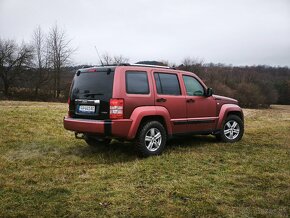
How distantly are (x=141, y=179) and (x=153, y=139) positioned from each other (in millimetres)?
1788

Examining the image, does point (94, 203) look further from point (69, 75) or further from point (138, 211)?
point (69, 75)

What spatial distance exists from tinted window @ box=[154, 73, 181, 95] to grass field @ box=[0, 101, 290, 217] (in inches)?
52.6

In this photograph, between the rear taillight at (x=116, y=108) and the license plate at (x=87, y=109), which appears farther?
the license plate at (x=87, y=109)

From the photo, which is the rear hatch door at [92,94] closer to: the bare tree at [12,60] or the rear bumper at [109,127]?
the rear bumper at [109,127]

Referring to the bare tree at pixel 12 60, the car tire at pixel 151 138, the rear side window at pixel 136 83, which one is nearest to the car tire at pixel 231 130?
the car tire at pixel 151 138

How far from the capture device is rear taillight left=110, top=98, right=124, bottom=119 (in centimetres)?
655

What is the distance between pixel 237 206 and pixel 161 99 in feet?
11.0

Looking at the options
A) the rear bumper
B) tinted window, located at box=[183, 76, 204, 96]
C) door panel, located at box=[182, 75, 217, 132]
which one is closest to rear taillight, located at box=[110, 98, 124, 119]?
the rear bumper

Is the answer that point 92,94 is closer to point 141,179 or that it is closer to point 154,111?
point 154,111

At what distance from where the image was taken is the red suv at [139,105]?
21.7ft

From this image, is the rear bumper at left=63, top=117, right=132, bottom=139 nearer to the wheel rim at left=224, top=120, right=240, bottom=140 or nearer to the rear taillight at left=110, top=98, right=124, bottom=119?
the rear taillight at left=110, top=98, right=124, bottom=119

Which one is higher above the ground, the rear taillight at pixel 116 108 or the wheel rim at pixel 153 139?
the rear taillight at pixel 116 108

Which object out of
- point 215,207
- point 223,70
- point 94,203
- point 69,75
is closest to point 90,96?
point 94,203

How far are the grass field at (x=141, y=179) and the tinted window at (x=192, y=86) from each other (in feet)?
4.24
